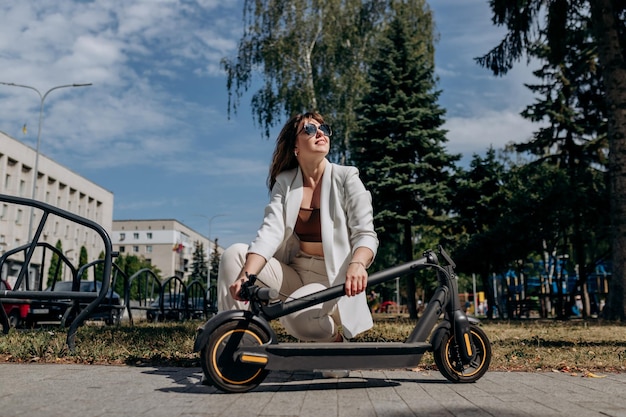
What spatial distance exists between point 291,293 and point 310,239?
38 centimetres

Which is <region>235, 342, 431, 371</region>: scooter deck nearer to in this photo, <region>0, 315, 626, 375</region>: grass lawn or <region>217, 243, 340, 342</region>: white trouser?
<region>217, 243, 340, 342</region>: white trouser

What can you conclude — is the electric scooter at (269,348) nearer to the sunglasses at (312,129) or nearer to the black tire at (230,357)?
the black tire at (230,357)

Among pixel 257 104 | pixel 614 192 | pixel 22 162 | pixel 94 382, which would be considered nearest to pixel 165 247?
pixel 22 162

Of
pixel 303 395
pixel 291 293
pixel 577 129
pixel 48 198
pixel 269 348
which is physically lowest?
pixel 303 395

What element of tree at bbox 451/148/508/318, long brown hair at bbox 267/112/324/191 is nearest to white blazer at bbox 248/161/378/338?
long brown hair at bbox 267/112/324/191

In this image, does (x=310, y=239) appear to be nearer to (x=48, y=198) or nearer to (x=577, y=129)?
(x=577, y=129)

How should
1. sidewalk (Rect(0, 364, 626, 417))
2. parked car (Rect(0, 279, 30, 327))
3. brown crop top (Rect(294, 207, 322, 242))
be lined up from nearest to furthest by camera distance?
sidewalk (Rect(0, 364, 626, 417)) < brown crop top (Rect(294, 207, 322, 242)) < parked car (Rect(0, 279, 30, 327))

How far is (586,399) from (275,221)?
6.59 ft

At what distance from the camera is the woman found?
12.0ft

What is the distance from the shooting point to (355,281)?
3.31 m

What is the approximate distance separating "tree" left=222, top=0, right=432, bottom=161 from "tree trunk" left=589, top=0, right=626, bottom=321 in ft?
42.6

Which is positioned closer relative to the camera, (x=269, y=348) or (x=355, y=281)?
(x=269, y=348)

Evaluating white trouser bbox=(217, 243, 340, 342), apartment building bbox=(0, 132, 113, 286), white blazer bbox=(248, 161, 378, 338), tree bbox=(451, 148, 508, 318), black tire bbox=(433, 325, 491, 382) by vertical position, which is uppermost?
apartment building bbox=(0, 132, 113, 286)

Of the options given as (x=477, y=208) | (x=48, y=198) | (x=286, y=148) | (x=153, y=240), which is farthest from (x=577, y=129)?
(x=153, y=240)
